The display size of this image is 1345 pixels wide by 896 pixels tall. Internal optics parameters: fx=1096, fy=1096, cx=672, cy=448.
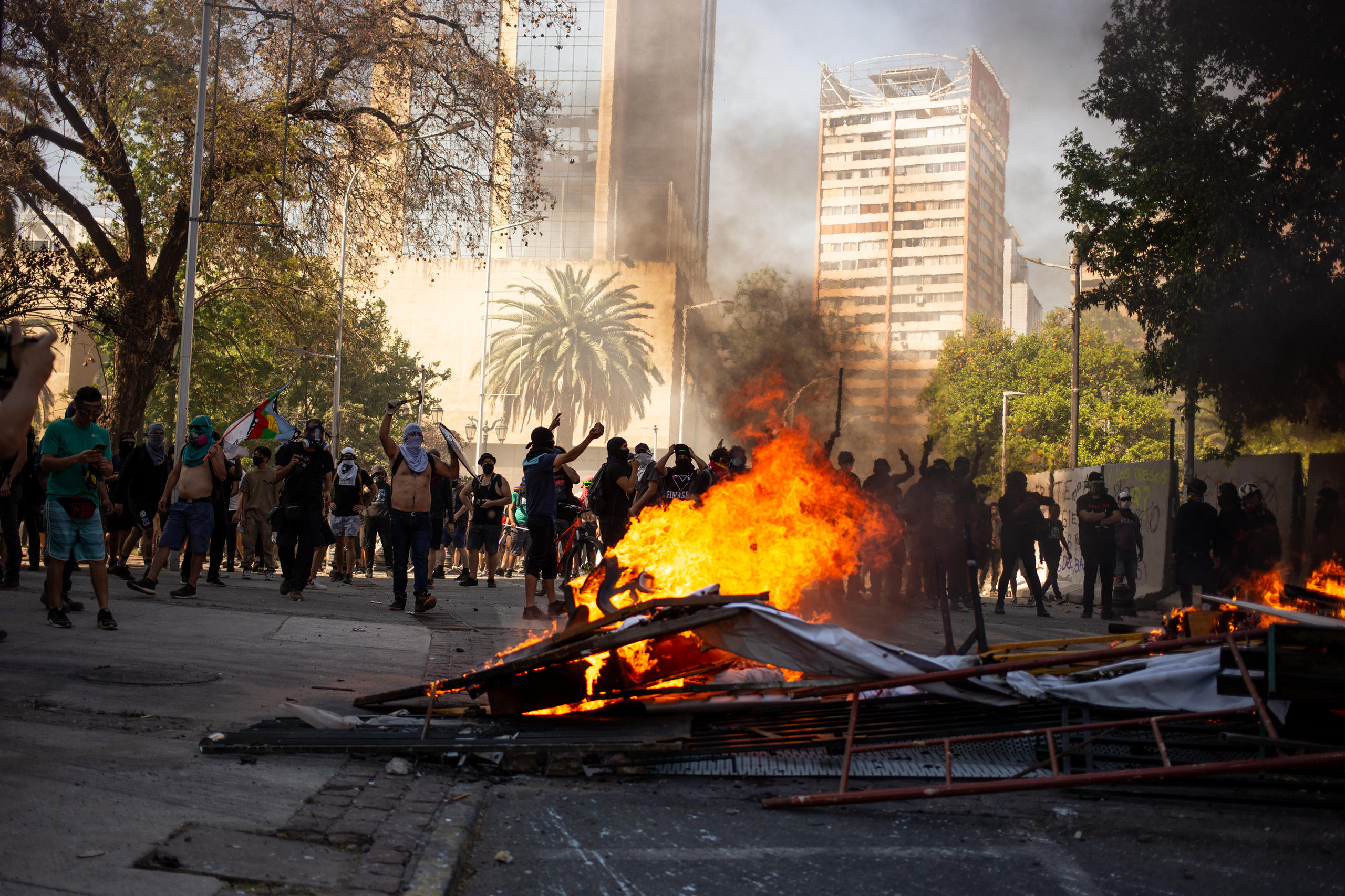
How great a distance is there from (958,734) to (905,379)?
5198 inches

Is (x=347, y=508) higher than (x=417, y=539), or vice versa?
(x=347, y=508)

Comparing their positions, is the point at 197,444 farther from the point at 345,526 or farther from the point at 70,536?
the point at 345,526

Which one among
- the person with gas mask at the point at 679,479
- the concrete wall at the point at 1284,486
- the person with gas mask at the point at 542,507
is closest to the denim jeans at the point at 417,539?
the person with gas mask at the point at 542,507

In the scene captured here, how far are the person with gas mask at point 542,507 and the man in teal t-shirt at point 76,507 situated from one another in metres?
3.40

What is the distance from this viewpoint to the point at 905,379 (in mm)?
133875

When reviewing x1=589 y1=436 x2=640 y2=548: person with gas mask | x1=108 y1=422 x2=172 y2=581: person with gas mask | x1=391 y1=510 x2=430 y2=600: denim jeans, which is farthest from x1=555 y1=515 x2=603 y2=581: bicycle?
x1=108 y1=422 x2=172 y2=581: person with gas mask

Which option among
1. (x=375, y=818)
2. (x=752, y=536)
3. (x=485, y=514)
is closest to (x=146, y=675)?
(x=375, y=818)

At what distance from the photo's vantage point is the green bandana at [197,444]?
10188mm

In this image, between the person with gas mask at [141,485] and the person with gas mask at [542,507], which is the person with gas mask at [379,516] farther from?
the person with gas mask at [542,507]

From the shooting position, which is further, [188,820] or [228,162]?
[228,162]

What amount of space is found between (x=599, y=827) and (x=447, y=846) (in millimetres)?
638

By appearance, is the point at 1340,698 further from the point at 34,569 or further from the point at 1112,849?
the point at 34,569

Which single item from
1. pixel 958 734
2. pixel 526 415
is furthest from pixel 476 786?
pixel 526 415

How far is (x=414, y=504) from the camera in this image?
10430 millimetres
